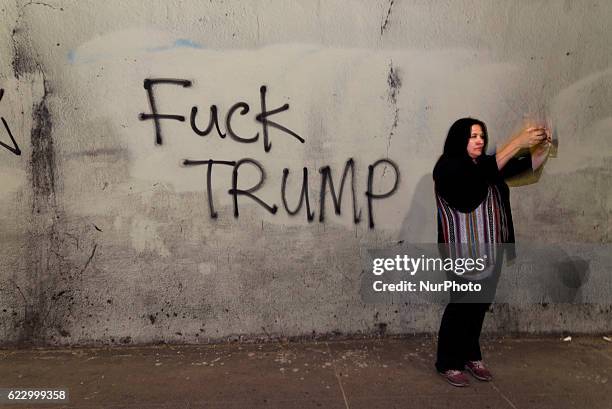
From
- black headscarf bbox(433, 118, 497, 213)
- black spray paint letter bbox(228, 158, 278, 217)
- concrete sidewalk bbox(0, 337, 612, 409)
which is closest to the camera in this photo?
concrete sidewalk bbox(0, 337, 612, 409)

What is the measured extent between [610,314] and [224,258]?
3.15 meters

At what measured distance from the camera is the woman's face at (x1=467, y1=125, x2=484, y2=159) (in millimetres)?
3389

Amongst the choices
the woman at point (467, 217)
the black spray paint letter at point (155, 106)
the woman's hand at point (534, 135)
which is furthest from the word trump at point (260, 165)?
the woman's hand at point (534, 135)

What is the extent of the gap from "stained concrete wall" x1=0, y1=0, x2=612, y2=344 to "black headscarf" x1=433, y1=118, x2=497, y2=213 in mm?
642

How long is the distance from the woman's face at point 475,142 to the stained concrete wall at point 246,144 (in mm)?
684

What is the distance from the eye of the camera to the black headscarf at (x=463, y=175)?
3.34 m

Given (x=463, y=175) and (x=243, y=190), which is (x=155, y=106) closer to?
(x=243, y=190)

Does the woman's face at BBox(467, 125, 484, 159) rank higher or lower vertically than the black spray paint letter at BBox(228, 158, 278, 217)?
higher

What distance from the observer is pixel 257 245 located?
407 cm

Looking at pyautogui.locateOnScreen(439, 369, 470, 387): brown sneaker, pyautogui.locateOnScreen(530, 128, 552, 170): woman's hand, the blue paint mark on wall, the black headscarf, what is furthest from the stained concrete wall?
pyautogui.locateOnScreen(439, 369, 470, 387): brown sneaker

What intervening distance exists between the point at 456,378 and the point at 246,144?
2.19 m

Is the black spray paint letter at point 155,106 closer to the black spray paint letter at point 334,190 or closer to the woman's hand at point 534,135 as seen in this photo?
the black spray paint letter at point 334,190

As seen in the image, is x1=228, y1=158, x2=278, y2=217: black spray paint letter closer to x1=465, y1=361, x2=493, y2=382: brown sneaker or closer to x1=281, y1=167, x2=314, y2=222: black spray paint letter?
x1=281, y1=167, x2=314, y2=222: black spray paint letter

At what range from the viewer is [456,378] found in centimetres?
341
